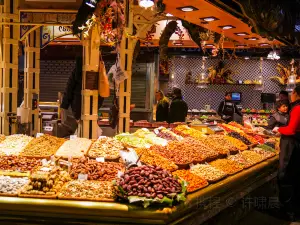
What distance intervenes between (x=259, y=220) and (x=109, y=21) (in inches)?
134

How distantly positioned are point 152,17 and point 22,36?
2.53 m

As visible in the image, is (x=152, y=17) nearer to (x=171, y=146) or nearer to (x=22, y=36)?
(x=22, y=36)

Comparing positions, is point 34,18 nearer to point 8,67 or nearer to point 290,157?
point 8,67

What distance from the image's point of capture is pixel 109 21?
18.3ft

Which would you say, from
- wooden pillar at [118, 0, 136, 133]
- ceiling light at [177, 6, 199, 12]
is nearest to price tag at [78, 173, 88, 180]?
ceiling light at [177, 6, 199, 12]

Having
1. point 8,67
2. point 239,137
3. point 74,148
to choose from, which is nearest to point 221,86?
point 239,137

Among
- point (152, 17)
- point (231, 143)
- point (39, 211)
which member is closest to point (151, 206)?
point (39, 211)

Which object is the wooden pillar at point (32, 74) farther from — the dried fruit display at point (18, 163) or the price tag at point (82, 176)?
the price tag at point (82, 176)

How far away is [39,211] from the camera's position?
10.8ft

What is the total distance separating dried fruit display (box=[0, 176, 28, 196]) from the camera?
11.4 ft

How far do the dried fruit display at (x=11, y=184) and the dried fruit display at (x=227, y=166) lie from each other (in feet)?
7.40

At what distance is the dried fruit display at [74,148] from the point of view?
4453 mm

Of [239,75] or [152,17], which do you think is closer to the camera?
[152,17]

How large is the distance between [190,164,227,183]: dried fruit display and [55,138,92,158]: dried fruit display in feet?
4.04
